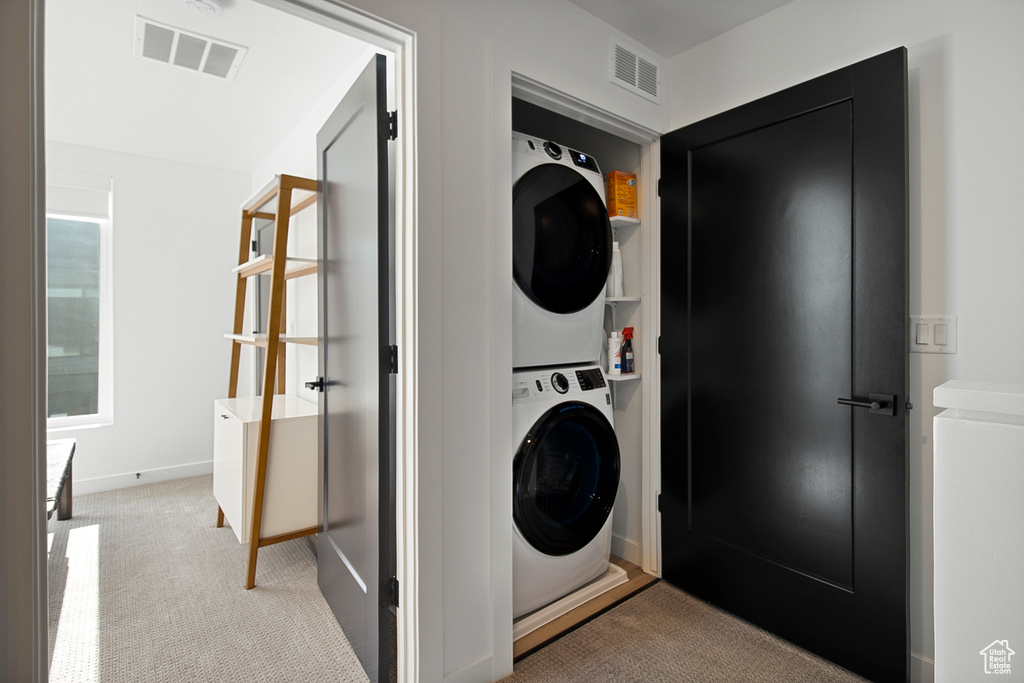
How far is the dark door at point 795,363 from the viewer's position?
1605 mm

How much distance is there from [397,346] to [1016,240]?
1844mm

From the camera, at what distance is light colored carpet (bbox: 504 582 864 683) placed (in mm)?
1688

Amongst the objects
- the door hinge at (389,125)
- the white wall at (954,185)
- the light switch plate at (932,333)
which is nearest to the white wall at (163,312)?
the door hinge at (389,125)

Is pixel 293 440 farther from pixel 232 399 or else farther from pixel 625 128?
pixel 625 128

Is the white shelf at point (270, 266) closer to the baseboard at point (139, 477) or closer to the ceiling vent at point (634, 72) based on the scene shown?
the ceiling vent at point (634, 72)

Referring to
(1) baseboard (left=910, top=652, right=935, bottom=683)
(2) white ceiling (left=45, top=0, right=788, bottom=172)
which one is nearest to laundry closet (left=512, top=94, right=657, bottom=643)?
(2) white ceiling (left=45, top=0, right=788, bottom=172)

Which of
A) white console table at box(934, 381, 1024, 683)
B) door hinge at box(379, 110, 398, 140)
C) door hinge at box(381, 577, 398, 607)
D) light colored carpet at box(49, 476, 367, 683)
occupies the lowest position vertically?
light colored carpet at box(49, 476, 367, 683)

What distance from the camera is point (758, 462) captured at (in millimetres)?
1942

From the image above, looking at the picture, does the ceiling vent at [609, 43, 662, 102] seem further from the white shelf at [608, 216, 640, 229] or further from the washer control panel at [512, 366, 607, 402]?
the washer control panel at [512, 366, 607, 402]

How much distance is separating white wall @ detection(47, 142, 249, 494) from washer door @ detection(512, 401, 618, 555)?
3.25m

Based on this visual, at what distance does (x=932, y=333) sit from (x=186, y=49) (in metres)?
3.15

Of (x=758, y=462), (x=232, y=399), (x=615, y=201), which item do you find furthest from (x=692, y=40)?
(x=232, y=399)

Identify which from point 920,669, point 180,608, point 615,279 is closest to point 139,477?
point 180,608

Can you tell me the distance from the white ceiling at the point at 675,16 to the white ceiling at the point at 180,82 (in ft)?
3.60
